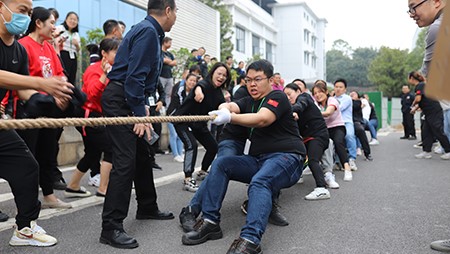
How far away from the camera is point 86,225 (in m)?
3.70

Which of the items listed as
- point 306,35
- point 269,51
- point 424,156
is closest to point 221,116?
point 424,156

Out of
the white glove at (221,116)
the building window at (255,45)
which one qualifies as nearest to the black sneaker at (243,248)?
the white glove at (221,116)

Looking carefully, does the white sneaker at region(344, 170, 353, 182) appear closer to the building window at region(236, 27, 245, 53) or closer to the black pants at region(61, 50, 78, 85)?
the black pants at region(61, 50, 78, 85)

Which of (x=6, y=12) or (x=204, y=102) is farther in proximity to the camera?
(x=204, y=102)

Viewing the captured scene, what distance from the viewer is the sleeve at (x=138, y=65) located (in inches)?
128

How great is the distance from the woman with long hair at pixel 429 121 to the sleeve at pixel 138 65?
670 cm

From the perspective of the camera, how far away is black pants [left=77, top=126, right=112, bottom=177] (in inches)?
179

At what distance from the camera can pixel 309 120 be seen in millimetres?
5469

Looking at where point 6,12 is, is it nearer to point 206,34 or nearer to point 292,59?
point 206,34

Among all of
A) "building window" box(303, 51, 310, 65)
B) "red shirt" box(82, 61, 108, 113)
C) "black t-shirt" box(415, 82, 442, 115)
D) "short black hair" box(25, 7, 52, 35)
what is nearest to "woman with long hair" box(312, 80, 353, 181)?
"black t-shirt" box(415, 82, 442, 115)

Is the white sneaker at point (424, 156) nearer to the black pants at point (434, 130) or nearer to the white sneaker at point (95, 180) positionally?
the black pants at point (434, 130)

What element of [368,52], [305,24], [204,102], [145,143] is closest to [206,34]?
[204,102]

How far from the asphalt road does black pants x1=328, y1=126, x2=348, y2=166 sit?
56 cm

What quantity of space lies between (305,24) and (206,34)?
906 inches
